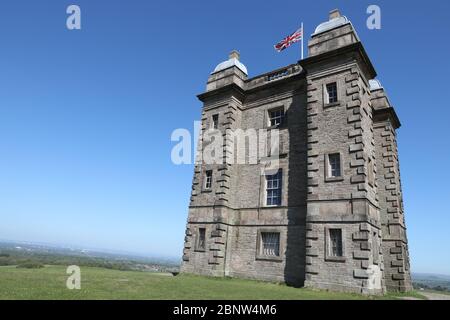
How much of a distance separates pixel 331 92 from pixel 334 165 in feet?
14.8

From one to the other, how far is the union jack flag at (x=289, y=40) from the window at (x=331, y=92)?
499 cm

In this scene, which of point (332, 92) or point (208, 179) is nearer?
point (332, 92)

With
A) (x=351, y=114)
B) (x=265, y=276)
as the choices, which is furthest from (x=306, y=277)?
(x=351, y=114)

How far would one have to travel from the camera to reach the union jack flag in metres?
21.9

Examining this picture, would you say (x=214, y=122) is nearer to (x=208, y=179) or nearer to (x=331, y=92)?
(x=208, y=179)

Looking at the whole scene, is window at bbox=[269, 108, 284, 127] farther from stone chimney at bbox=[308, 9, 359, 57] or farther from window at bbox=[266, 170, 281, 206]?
stone chimney at bbox=[308, 9, 359, 57]

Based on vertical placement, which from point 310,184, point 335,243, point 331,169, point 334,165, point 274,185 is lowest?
point 335,243

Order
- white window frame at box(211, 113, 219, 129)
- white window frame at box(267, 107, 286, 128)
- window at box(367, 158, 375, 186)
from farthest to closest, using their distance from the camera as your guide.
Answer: white window frame at box(211, 113, 219, 129) → white window frame at box(267, 107, 286, 128) → window at box(367, 158, 375, 186)

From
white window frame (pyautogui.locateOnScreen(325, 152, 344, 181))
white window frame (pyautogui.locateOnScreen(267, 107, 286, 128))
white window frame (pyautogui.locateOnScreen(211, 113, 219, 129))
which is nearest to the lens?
white window frame (pyautogui.locateOnScreen(325, 152, 344, 181))

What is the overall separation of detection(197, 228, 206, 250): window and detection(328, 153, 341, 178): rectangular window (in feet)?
28.9

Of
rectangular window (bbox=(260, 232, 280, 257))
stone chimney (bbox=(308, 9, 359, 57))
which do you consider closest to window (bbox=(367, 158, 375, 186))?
rectangular window (bbox=(260, 232, 280, 257))

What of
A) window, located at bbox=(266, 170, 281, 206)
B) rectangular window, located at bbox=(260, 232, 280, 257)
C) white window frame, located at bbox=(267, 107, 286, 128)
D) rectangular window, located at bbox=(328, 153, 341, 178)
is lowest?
rectangular window, located at bbox=(260, 232, 280, 257)

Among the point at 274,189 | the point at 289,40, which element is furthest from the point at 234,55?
the point at 274,189

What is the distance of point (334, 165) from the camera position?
17.5m
